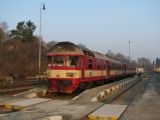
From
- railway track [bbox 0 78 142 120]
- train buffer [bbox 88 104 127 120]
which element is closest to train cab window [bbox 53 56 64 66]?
railway track [bbox 0 78 142 120]

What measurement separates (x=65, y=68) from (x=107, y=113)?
8.19m

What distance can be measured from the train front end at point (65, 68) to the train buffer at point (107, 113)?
19.5 ft

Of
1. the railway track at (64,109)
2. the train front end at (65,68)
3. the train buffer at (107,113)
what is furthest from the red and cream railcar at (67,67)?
the train buffer at (107,113)

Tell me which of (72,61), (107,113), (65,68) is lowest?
(107,113)

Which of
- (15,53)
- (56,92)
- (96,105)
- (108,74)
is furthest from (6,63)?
(96,105)

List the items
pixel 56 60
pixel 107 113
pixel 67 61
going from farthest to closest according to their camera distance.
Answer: pixel 56 60
pixel 67 61
pixel 107 113

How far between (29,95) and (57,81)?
247 cm

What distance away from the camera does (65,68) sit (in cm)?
2192

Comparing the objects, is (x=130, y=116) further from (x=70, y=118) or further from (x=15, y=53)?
(x=15, y=53)

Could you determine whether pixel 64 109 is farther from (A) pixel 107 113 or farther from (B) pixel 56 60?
(B) pixel 56 60

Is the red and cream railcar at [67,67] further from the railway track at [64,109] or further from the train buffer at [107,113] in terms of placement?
the train buffer at [107,113]

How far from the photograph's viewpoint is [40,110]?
48.4 feet

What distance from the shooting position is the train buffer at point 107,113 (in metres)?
13.1

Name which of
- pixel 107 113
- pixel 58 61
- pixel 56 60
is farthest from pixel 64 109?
pixel 56 60
